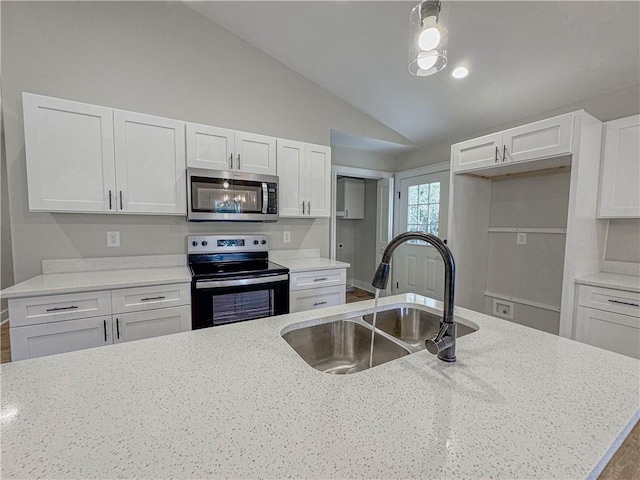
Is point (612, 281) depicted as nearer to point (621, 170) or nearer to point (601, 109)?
point (621, 170)

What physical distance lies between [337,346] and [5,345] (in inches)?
131

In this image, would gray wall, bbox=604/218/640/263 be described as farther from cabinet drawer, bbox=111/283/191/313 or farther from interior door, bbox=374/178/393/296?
cabinet drawer, bbox=111/283/191/313

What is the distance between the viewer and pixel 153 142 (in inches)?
83.1

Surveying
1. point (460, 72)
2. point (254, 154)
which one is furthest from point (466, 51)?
point (254, 154)

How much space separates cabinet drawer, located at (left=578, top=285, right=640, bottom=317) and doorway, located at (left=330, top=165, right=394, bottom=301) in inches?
98.9

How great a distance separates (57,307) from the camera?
64.1 inches

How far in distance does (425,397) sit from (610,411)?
0.40 m

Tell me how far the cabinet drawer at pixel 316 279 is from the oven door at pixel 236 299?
0.09m

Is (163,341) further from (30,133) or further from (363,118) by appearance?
(363,118)

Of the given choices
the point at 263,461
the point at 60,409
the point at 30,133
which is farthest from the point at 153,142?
the point at 263,461

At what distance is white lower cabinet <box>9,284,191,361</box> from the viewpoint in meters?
1.56

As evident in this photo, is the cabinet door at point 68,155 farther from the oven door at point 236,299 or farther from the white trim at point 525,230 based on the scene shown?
the white trim at point 525,230

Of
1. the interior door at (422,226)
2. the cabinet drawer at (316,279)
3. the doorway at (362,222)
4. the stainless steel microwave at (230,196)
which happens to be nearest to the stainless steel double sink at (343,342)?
the cabinet drawer at (316,279)

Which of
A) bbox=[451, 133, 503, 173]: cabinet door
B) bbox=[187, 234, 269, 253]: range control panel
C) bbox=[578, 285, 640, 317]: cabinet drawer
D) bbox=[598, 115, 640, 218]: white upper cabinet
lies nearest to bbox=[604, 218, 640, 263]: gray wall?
bbox=[598, 115, 640, 218]: white upper cabinet
